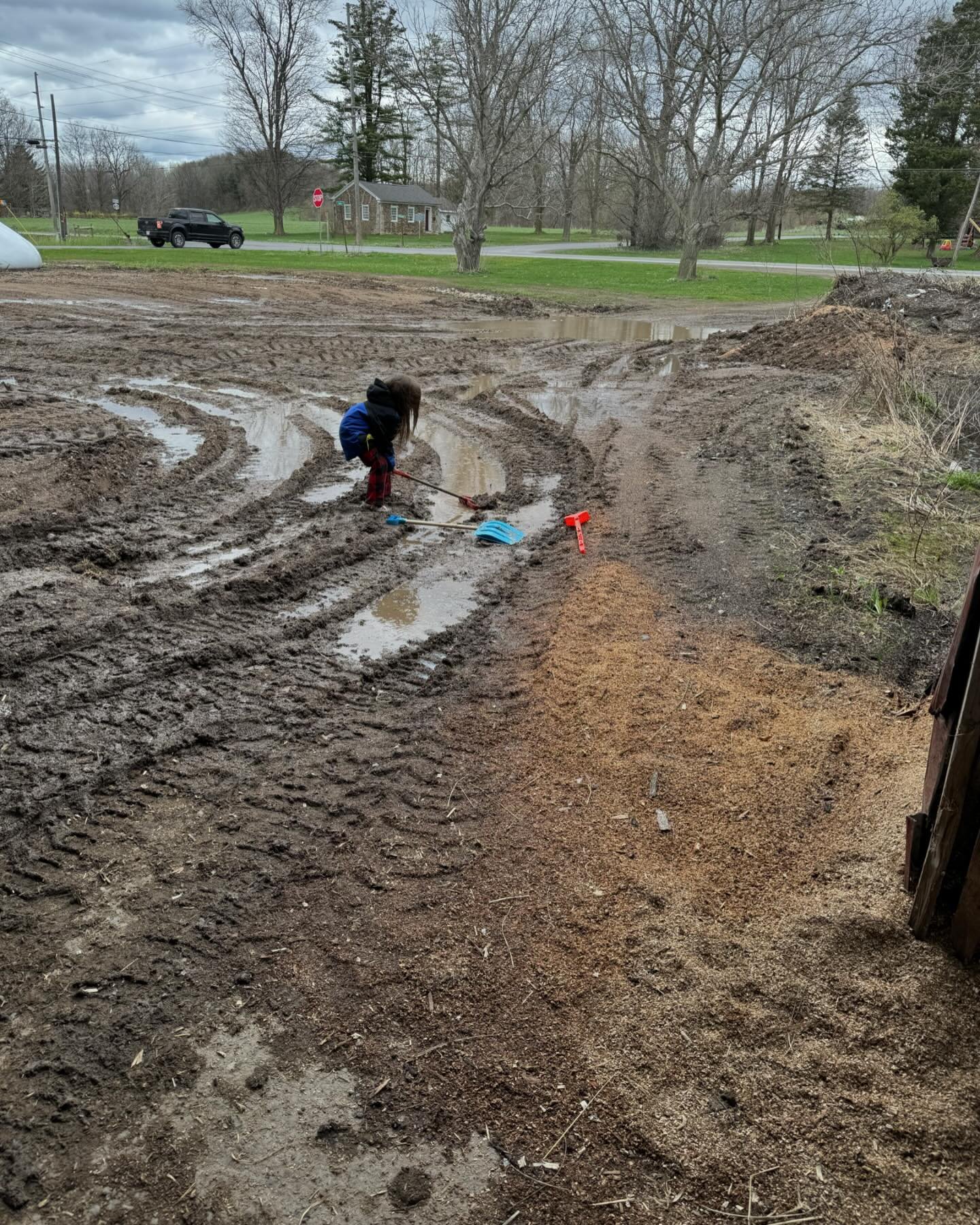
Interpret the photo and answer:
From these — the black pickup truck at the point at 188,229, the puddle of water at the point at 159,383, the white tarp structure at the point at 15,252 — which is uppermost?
the black pickup truck at the point at 188,229

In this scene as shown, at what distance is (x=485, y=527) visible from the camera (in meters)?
7.32

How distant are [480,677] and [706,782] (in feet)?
5.15

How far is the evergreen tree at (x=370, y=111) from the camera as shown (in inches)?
2163

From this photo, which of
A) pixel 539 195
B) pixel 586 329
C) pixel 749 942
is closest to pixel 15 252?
pixel 586 329

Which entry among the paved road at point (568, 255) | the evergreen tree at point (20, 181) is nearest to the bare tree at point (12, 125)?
the evergreen tree at point (20, 181)

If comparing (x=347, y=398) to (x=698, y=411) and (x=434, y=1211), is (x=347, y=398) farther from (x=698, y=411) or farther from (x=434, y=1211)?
(x=434, y=1211)

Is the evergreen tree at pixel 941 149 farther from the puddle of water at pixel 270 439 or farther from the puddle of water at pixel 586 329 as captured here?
the puddle of water at pixel 270 439

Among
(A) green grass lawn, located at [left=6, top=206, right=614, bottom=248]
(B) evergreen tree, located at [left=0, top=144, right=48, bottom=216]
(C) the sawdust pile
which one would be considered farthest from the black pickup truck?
(C) the sawdust pile

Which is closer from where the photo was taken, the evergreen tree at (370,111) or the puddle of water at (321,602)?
the puddle of water at (321,602)

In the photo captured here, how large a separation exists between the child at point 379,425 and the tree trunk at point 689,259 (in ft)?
90.3

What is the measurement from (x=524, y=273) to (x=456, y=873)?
31224mm

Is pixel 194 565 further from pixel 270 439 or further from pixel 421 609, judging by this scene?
pixel 270 439

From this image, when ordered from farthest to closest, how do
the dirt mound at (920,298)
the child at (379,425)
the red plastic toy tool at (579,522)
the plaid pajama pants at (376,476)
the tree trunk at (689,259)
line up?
the tree trunk at (689,259), the dirt mound at (920,298), the plaid pajama pants at (376,476), the child at (379,425), the red plastic toy tool at (579,522)

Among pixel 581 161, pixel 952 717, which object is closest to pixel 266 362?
pixel 952 717
